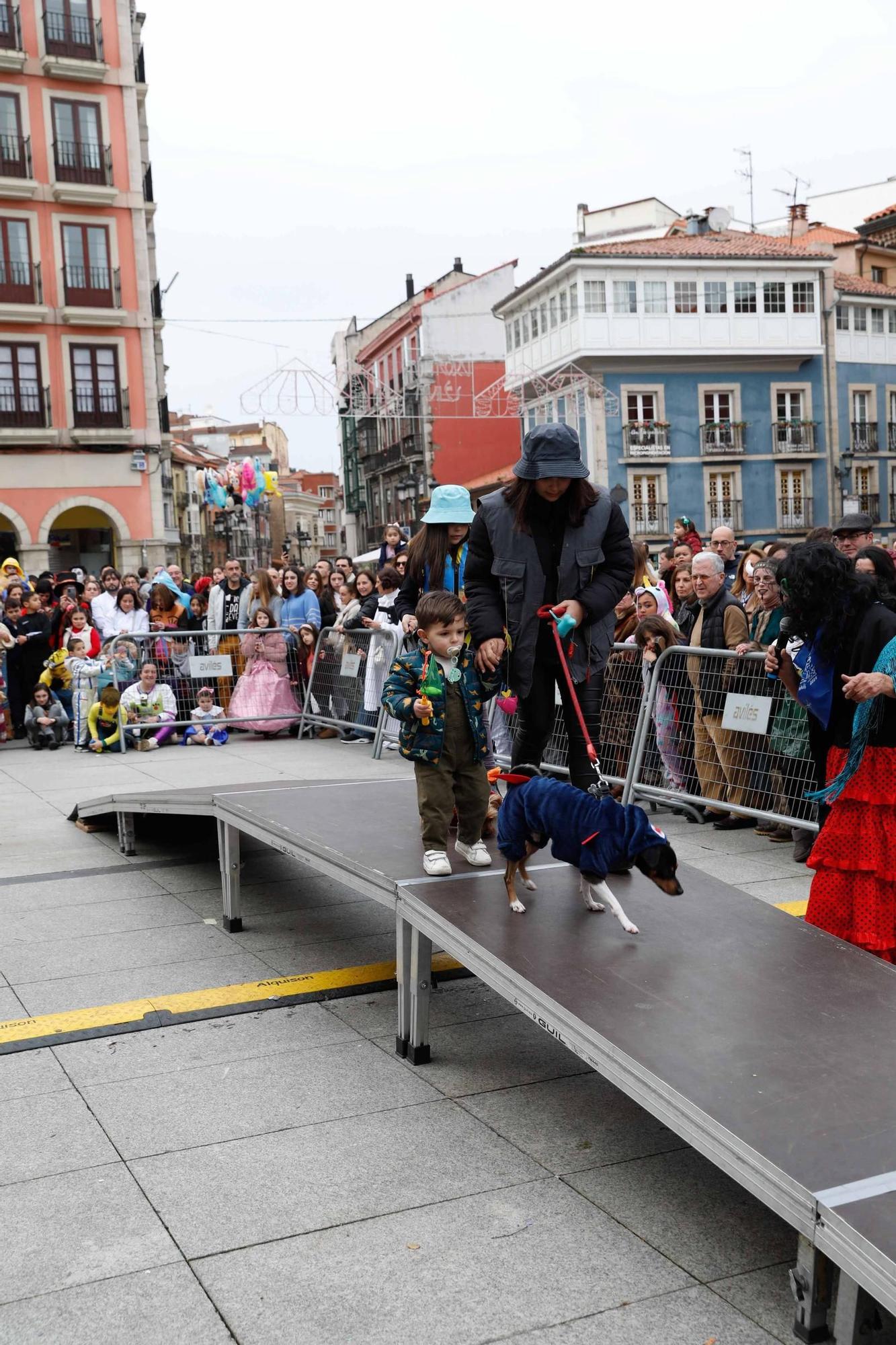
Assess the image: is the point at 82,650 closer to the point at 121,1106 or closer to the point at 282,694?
the point at 282,694

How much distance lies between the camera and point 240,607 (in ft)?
45.3

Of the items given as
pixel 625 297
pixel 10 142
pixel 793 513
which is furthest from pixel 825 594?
pixel 793 513

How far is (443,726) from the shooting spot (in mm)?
4789

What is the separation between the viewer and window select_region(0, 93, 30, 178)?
33781 millimetres

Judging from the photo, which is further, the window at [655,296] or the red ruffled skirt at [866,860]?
the window at [655,296]

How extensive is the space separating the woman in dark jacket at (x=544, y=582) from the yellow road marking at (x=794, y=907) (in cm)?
144

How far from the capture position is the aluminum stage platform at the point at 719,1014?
8.49 ft

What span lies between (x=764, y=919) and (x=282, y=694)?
927cm

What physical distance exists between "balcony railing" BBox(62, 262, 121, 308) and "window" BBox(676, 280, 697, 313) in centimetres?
1863

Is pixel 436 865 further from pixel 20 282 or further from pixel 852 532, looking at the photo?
pixel 20 282

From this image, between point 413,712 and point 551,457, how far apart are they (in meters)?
1.19

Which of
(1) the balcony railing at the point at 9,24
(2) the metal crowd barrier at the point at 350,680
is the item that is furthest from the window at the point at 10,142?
(2) the metal crowd barrier at the point at 350,680

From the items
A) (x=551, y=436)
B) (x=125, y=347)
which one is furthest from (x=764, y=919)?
(x=125, y=347)

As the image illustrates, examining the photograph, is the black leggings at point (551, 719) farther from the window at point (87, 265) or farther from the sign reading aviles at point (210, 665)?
the window at point (87, 265)
